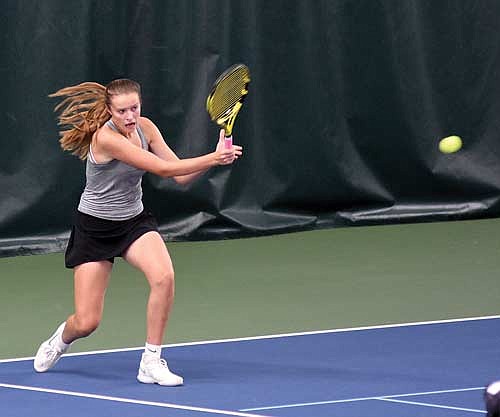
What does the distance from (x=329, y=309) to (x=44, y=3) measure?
9.53ft

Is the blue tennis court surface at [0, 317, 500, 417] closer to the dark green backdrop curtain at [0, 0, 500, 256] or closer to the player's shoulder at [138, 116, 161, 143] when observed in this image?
the player's shoulder at [138, 116, 161, 143]

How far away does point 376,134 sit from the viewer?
991 cm

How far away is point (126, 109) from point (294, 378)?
1.26m

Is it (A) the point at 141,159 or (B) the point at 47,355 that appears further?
(B) the point at 47,355

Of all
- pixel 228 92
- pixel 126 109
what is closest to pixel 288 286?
pixel 228 92

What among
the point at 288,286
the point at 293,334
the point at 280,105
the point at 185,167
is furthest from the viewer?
the point at 280,105

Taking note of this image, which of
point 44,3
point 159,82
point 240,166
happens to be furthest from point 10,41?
point 240,166

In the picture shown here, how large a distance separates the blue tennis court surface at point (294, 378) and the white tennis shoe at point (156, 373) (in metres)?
0.04

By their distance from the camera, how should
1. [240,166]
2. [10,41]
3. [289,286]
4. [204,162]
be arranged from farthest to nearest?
[240,166], [10,41], [289,286], [204,162]

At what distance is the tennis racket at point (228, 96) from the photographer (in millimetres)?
5688

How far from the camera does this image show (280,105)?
9.69m

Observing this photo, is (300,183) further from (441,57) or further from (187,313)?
(187,313)

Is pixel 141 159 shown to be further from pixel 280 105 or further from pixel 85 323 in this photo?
pixel 280 105

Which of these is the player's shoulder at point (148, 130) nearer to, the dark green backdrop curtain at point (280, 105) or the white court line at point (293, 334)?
the white court line at point (293, 334)
